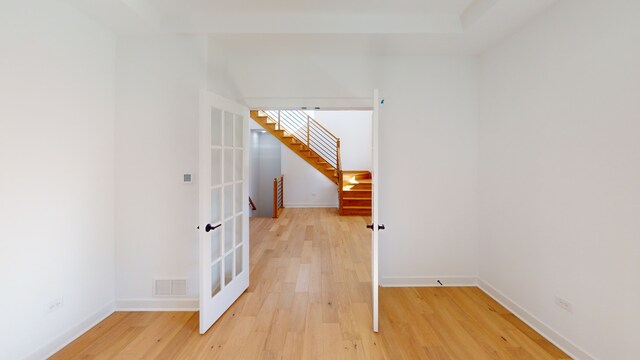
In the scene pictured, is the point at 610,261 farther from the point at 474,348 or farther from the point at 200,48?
the point at 200,48

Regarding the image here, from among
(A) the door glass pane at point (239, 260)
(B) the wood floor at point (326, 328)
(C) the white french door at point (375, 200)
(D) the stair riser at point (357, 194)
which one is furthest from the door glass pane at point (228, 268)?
(D) the stair riser at point (357, 194)

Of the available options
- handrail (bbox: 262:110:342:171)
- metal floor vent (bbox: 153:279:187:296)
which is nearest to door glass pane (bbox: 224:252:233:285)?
metal floor vent (bbox: 153:279:187:296)

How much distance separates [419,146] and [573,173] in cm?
133

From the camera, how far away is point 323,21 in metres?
2.46

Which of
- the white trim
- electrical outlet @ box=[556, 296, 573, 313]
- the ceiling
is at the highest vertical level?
the ceiling

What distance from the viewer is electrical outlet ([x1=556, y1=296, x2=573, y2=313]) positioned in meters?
1.95

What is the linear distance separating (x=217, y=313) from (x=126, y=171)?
154 centimetres

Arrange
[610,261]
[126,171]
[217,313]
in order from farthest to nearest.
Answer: [126,171], [217,313], [610,261]

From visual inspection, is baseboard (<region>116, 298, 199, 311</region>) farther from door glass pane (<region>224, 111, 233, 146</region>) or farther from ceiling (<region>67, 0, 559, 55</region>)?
ceiling (<region>67, 0, 559, 55</region>)

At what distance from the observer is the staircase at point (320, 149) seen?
24.0 feet

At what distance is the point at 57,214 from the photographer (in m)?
2.00

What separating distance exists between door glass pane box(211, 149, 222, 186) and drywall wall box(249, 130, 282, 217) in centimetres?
591

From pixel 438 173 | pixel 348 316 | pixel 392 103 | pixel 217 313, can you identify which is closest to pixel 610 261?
pixel 438 173

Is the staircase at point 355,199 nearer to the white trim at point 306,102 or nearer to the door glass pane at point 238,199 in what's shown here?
the white trim at point 306,102
